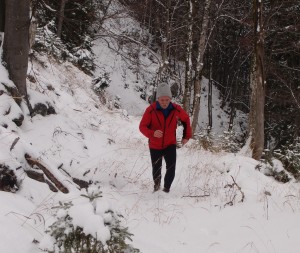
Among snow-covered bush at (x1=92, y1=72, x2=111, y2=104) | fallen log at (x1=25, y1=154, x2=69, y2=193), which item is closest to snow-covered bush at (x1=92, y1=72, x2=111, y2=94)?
snow-covered bush at (x1=92, y1=72, x2=111, y2=104)

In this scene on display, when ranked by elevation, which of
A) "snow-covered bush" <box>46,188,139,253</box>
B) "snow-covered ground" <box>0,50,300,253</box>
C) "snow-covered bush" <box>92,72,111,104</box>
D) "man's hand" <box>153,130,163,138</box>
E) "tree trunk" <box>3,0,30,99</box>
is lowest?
"snow-covered bush" <box>92,72,111,104</box>

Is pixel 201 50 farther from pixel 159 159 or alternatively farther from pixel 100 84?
pixel 159 159

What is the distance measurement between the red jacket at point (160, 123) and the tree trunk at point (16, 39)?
7.49 feet

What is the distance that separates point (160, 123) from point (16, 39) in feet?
8.90

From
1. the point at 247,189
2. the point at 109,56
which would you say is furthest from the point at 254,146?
the point at 109,56

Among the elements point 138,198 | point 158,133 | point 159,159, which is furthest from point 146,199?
point 158,133

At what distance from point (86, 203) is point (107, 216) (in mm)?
151

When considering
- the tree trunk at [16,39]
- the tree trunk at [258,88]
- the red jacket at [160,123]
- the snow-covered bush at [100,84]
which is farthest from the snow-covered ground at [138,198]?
the snow-covered bush at [100,84]

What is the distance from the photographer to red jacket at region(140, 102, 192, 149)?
222 inches

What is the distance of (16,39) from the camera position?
6.14 meters

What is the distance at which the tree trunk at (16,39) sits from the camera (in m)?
6.05

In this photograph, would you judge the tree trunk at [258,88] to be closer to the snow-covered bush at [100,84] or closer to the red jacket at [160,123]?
the red jacket at [160,123]

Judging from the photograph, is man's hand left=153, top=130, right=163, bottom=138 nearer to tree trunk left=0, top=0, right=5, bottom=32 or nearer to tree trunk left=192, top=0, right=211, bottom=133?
tree trunk left=0, top=0, right=5, bottom=32

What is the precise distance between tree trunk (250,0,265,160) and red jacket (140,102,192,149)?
3786 millimetres
